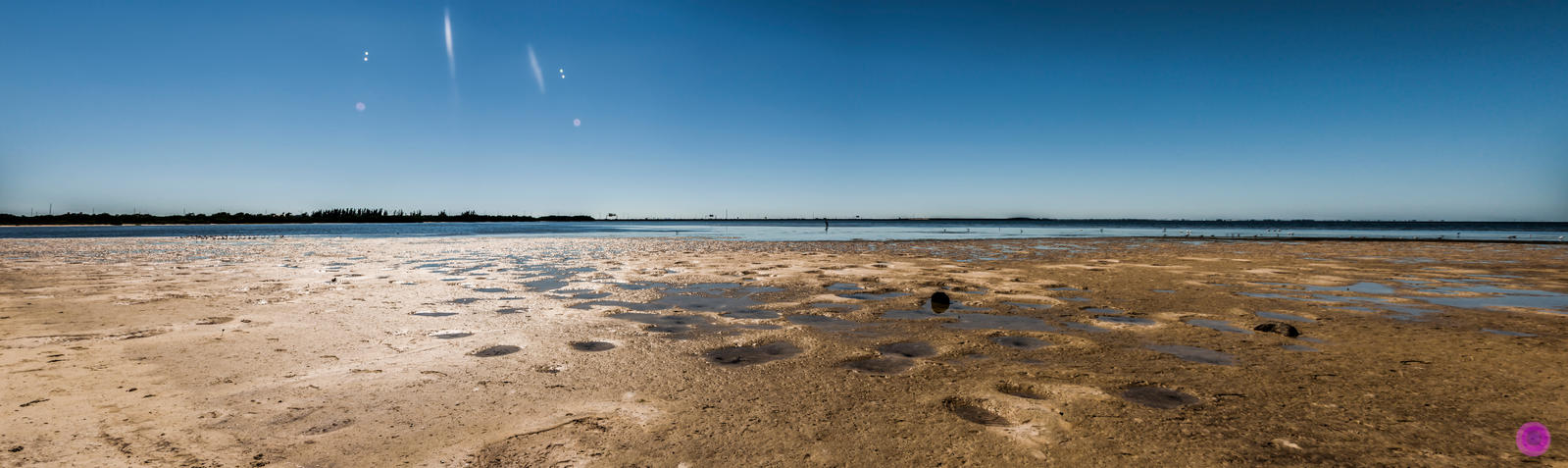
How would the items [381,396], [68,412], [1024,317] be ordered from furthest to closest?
1. [1024,317]
2. [381,396]
3. [68,412]

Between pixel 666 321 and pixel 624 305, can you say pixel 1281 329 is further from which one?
pixel 624 305

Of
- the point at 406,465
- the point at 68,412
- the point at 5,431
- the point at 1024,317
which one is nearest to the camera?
the point at 406,465

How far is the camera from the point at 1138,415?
12.2ft

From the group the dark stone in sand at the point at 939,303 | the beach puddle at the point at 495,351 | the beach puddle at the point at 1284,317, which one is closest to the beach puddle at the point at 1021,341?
the dark stone in sand at the point at 939,303

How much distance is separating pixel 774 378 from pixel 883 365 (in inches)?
39.6

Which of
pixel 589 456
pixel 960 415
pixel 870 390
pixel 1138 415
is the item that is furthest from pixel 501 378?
pixel 1138 415

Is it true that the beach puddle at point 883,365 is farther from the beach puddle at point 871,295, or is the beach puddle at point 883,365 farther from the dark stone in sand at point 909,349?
the beach puddle at point 871,295

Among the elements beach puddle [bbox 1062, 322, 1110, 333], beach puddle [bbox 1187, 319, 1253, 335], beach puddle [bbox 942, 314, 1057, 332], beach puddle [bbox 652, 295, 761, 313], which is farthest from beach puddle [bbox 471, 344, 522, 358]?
beach puddle [bbox 1187, 319, 1253, 335]

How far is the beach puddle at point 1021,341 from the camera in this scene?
5844mm

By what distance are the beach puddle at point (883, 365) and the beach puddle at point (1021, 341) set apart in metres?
1.31

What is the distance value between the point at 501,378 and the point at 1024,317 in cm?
600

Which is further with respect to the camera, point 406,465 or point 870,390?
point 870,390

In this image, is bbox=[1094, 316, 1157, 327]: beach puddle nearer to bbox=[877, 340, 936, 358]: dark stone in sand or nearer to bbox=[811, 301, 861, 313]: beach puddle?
bbox=[877, 340, 936, 358]: dark stone in sand

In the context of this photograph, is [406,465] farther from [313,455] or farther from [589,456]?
[589,456]
